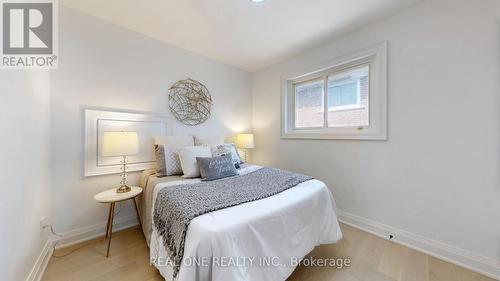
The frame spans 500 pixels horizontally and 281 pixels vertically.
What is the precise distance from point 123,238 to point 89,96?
1568 mm

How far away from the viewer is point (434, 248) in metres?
1.73

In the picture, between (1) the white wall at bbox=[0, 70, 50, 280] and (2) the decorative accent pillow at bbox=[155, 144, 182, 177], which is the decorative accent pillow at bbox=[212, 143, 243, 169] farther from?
(1) the white wall at bbox=[0, 70, 50, 280]

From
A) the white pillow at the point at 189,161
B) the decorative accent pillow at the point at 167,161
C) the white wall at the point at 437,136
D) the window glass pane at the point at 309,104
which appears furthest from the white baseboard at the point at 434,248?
the decorative accent pillow at the point at 167,161

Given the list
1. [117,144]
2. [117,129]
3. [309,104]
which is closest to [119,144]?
[117,144]

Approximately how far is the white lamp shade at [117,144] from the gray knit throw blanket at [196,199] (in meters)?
0.63

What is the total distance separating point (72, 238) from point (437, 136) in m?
3.68

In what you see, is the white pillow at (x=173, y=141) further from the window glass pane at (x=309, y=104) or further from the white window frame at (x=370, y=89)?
the window glass pane at (x=309, y=104)

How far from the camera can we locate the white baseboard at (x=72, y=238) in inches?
57.2

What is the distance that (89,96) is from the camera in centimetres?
202

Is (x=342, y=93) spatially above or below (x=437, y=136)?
above

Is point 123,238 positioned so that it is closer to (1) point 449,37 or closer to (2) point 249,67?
(2) point 249,67

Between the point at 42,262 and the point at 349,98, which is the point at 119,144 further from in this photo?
the point at 349,98

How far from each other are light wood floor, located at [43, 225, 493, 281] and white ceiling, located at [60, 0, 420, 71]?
2.36 m

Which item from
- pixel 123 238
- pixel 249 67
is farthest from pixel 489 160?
pixel 123 238
